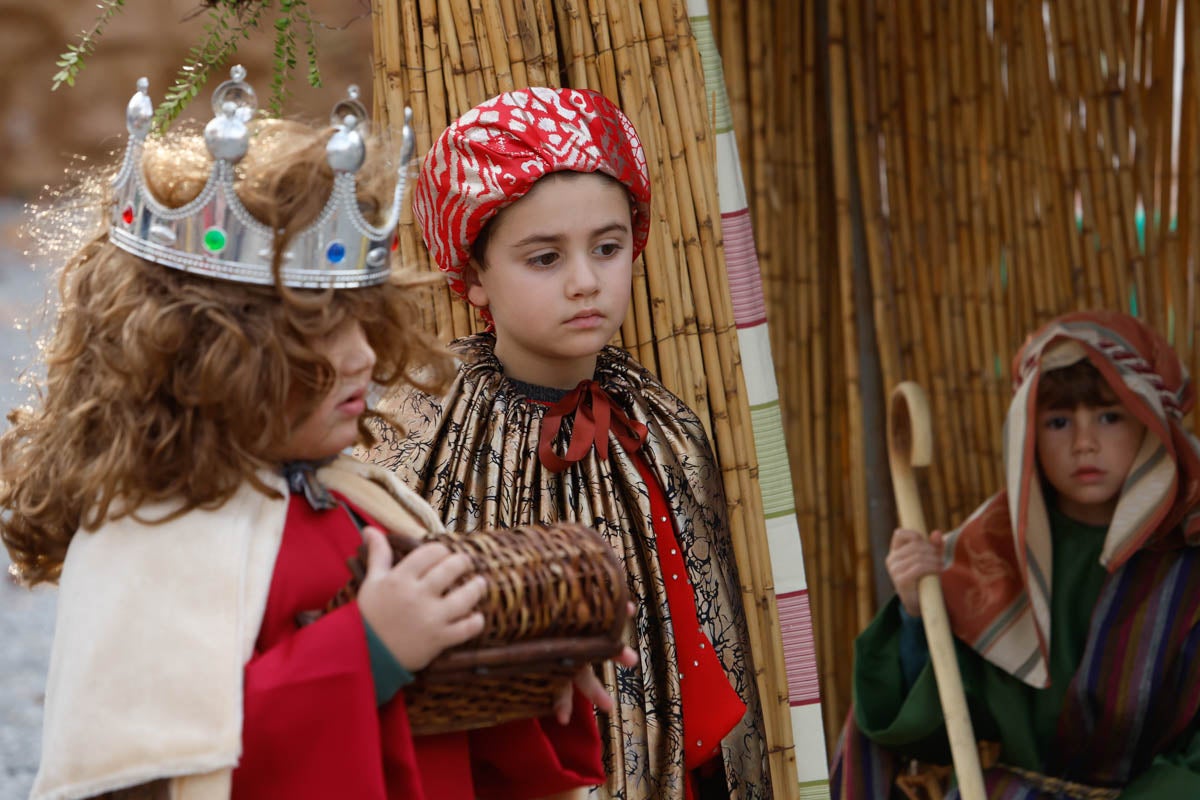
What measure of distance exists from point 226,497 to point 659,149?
3.22 feet

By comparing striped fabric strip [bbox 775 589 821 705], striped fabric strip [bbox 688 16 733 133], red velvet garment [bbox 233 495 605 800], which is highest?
striped fabric strip [bbox 688 16 733 133]

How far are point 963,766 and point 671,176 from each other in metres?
1.08

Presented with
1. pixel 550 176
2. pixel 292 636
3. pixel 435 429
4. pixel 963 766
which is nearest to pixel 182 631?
pixel 292 636

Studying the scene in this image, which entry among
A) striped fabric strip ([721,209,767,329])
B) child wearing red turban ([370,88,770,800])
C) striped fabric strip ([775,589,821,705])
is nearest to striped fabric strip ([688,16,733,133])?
striped fabric strip ([721,209,767,329])

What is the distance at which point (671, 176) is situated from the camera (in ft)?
6.43

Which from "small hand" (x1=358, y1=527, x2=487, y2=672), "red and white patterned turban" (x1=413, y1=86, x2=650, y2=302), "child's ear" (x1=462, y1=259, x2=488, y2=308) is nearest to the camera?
"small hand" (x1=358, y1=527, x2=487, y2=672)

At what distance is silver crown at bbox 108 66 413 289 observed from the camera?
1188 mm

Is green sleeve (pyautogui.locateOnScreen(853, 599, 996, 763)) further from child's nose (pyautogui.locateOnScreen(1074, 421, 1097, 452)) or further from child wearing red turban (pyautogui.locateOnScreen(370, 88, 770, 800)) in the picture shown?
child wearing red turban (pyautogui.locateOnScreen(370, 88, 770, 800))

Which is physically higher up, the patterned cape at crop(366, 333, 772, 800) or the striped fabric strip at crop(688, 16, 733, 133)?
the striped fabric strip at crop(688, 16, 733, 133)

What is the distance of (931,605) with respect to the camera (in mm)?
2332

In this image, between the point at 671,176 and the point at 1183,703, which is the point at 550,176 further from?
the point at 1183,703

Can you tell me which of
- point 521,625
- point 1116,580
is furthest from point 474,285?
point 1116,580

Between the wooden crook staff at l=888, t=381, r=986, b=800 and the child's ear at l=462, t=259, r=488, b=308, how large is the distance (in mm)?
866

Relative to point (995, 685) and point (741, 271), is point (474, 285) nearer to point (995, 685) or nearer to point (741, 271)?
point (741, 271)
